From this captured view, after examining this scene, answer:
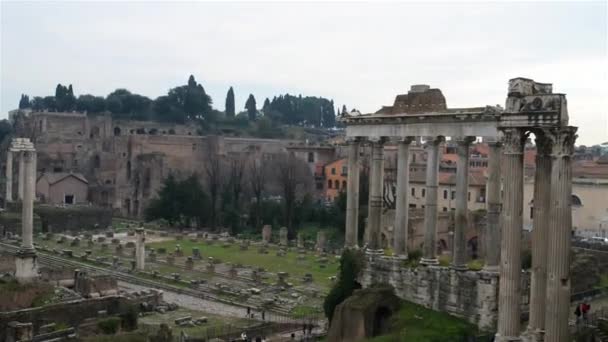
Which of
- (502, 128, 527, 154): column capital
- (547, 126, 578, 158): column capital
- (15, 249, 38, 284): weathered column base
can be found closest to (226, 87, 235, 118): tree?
(15, 249, 38, 284): weathered column base

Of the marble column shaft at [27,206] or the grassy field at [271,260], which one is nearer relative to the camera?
the marble column shaft at [27,206]

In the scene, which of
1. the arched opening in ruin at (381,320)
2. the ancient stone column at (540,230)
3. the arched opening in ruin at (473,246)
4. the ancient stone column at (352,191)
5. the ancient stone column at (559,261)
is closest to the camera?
the ancient stone column at (559,261)

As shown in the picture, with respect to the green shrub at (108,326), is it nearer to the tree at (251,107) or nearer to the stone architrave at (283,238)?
the stone architrave at (283,238)

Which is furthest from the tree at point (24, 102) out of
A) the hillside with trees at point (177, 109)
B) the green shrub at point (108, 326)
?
the green shrub at point (108, 326)

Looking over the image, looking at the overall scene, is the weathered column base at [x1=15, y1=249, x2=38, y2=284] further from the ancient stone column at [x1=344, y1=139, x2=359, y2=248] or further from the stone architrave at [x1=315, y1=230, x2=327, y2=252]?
the stone architrave at [x1=315, y1=230, x2=327, y2=252]

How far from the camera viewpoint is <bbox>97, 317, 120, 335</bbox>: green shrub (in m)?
16.3

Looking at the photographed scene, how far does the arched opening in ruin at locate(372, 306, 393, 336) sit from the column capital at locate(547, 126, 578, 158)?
6.48 m

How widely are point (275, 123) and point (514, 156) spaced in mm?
71558

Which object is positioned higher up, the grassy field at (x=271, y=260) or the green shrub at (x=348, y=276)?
the green shrub at (x=348, y=276)

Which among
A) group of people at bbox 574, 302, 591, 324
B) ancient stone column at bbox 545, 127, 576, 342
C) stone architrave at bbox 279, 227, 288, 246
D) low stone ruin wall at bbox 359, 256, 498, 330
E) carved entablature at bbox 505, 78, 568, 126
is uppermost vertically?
carved entablature at bbox 505, 78, 568, 126

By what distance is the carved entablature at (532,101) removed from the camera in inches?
384

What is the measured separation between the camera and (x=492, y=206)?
1387cm

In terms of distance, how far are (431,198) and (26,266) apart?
42.6 ft

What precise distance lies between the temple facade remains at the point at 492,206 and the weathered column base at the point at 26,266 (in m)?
10.2
